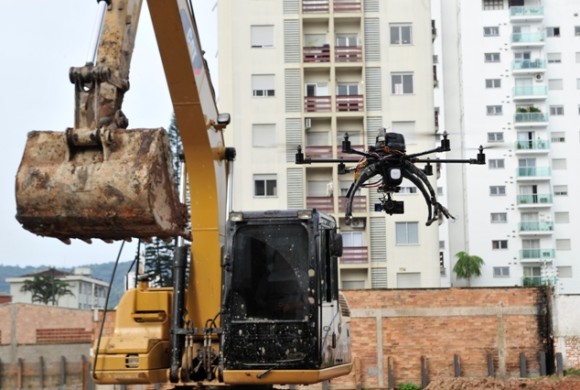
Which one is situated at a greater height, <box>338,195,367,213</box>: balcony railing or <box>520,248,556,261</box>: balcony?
<box>338,195,367,213</box>: balcony railing

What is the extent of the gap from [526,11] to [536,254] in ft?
55.3

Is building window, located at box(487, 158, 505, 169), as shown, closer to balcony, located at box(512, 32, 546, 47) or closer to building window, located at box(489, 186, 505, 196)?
building window, located at box(489, 186, 505, 196)

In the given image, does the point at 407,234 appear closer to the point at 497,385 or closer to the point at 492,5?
the point at 497,385

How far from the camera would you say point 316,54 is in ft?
151

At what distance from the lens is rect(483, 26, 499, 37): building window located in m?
68.9

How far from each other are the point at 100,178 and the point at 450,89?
200 feet

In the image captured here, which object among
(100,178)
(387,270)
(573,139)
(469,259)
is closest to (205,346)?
(100,178)

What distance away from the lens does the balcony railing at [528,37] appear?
225 ft

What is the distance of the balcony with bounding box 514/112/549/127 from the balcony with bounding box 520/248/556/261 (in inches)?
336

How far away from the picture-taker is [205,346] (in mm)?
11055

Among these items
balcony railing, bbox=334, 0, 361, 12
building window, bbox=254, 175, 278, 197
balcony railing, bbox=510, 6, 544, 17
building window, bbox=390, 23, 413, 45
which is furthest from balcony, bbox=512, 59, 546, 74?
building window, bbox=254, 175, 278, 197

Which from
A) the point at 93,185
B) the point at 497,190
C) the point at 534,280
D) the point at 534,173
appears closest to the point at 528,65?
the point at 534,173

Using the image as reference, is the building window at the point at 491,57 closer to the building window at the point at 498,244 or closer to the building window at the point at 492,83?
the building window at the point at 492,83

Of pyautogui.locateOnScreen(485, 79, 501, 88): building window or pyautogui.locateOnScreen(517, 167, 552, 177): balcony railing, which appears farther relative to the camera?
pyautogui.locateOnScreen(485, 79, 501, 88): building window
